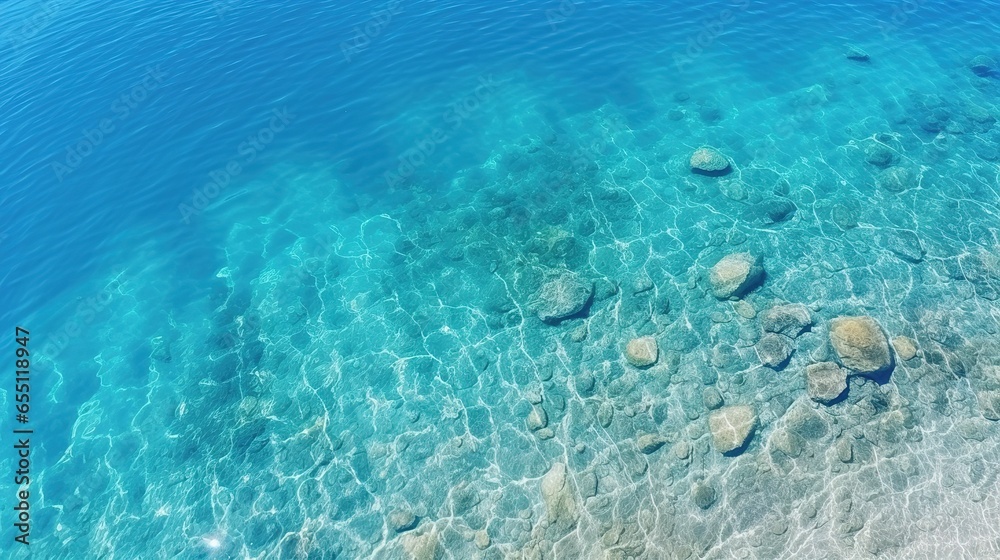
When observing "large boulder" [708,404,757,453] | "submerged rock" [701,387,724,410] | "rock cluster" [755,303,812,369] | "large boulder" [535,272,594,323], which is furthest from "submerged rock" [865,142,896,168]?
"large boulder" [535,272,594,323]

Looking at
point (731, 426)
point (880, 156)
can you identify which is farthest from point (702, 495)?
point (880, 156)

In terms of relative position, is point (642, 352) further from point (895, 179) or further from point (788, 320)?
point (895, 179)

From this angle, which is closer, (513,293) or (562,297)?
(562,297)

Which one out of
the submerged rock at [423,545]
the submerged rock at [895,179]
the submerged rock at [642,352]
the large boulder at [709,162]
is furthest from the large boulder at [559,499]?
the submerged rock at [895,179]

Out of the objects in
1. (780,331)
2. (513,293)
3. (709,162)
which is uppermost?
(709,162)

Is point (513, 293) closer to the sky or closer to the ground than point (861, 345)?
closer to the sky

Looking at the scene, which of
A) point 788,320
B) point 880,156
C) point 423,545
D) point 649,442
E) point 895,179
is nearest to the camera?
point 423,545

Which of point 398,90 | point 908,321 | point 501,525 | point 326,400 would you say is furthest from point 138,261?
point 908,321

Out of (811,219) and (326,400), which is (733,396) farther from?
(326,400)
